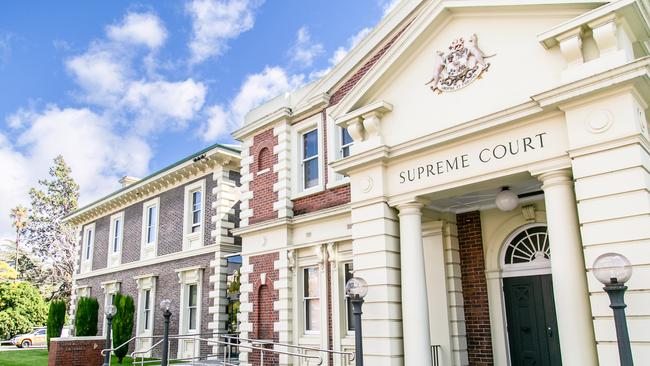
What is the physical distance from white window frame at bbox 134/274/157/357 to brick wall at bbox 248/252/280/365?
7793 millimetres

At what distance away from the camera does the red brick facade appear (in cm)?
1467

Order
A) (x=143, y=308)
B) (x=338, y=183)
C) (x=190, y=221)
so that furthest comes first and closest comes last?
(x=143, y=308) → (x=190, y=221) → (x=338, y=183)

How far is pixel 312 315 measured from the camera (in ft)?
43.8

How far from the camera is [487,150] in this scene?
324 inches

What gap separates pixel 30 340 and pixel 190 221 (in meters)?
21.0

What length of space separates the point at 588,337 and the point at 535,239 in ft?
11.1

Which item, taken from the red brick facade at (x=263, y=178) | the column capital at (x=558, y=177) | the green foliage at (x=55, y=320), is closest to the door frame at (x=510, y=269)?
the column capital at (x=558, y=177)

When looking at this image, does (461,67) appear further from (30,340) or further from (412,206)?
(30,340)

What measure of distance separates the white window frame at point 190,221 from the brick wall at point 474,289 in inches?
432

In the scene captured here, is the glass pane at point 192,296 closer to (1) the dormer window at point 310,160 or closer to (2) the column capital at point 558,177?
(1) the dormer window at point 310,160

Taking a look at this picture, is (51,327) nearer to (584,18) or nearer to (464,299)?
(464,299)

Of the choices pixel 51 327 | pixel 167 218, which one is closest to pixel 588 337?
pixel 167 218

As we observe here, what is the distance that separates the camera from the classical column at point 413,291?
8.65 m

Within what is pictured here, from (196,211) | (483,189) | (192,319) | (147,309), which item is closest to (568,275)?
(483,189)
